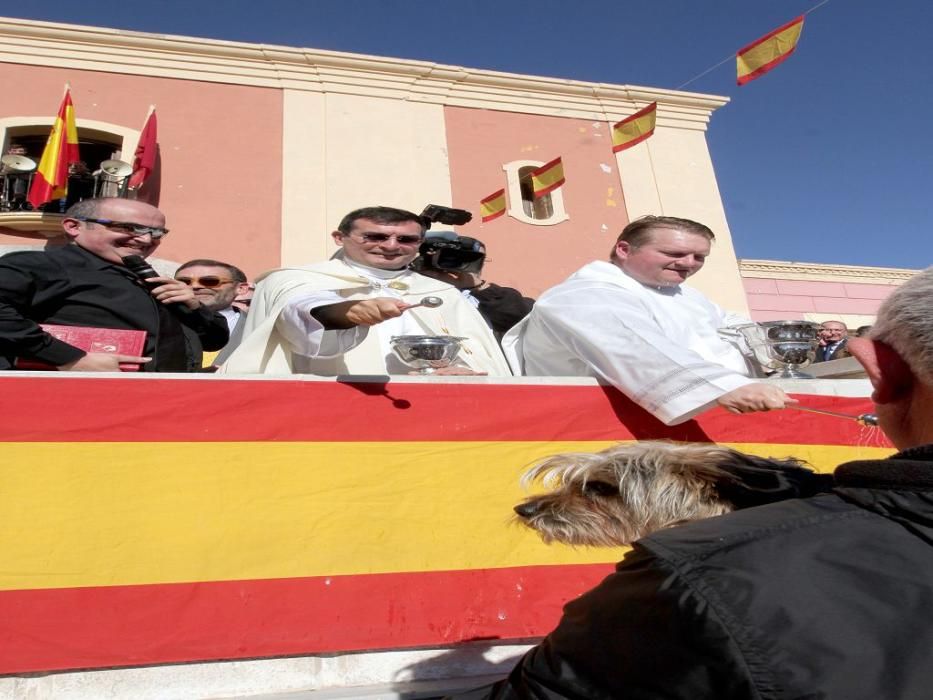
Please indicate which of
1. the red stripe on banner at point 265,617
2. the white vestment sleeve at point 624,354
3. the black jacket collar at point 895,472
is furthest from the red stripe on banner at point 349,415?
the black jacket collar at point 895,472

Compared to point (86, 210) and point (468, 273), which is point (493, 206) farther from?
point (86, 210)

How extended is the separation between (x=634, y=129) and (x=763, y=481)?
8101 mm

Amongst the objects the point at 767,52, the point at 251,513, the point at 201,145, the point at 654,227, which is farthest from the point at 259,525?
the point at 201,145

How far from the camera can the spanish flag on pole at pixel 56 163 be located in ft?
27.5

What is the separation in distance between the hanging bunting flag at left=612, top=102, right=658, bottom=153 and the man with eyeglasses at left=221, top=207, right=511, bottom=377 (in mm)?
5332

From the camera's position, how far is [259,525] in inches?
75.7

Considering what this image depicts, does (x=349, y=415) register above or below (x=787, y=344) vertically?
below

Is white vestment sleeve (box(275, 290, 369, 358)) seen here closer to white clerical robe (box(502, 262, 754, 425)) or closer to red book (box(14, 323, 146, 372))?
red book (box(14, 323, 146, 372))

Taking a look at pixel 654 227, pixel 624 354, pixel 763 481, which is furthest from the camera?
pixel 654 227

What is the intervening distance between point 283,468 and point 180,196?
872cm

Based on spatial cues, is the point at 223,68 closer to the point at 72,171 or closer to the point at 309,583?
the point at 72,171

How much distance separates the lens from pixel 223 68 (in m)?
10.4

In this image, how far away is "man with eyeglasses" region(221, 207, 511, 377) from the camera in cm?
282

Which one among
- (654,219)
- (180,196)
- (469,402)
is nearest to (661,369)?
(469,402)
